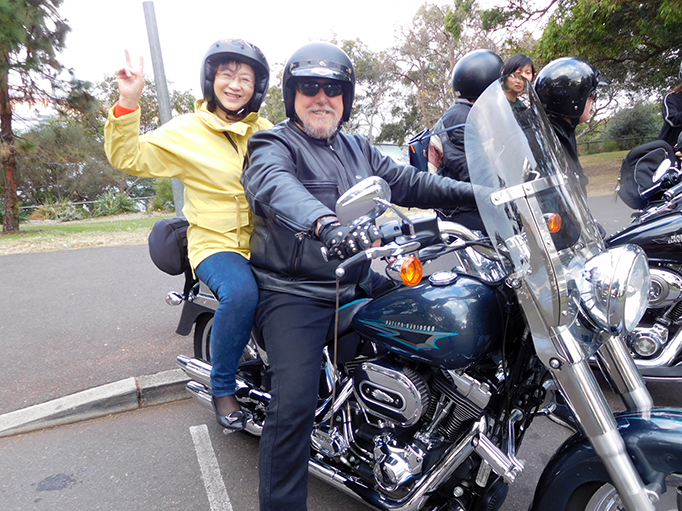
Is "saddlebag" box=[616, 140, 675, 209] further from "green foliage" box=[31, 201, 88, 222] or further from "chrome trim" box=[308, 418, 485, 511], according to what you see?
"green foliage" box=[31, 201, 88, 222]

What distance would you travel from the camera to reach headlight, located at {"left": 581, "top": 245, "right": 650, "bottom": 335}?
133 centimetres

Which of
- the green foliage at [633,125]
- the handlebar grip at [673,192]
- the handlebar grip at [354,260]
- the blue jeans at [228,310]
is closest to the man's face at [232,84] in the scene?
the blue jeans at [228,310]

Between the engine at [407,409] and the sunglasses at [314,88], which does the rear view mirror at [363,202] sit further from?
the sunglasses at [314,88]

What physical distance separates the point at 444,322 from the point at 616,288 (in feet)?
1.84

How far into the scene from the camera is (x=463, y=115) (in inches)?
139

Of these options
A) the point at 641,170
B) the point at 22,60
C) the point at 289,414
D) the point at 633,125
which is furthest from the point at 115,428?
the point at 633,125

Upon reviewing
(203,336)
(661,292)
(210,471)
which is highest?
(661,292)

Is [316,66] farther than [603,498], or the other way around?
[316,66]

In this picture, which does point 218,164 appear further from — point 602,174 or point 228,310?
point 602,174

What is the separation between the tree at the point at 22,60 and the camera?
400 inches

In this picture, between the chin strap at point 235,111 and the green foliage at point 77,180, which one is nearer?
the chin strap at point 235,111

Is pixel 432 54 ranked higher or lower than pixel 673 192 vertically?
higher

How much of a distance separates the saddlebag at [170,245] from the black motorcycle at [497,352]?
1.12 meters

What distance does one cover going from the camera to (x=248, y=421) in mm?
2473
